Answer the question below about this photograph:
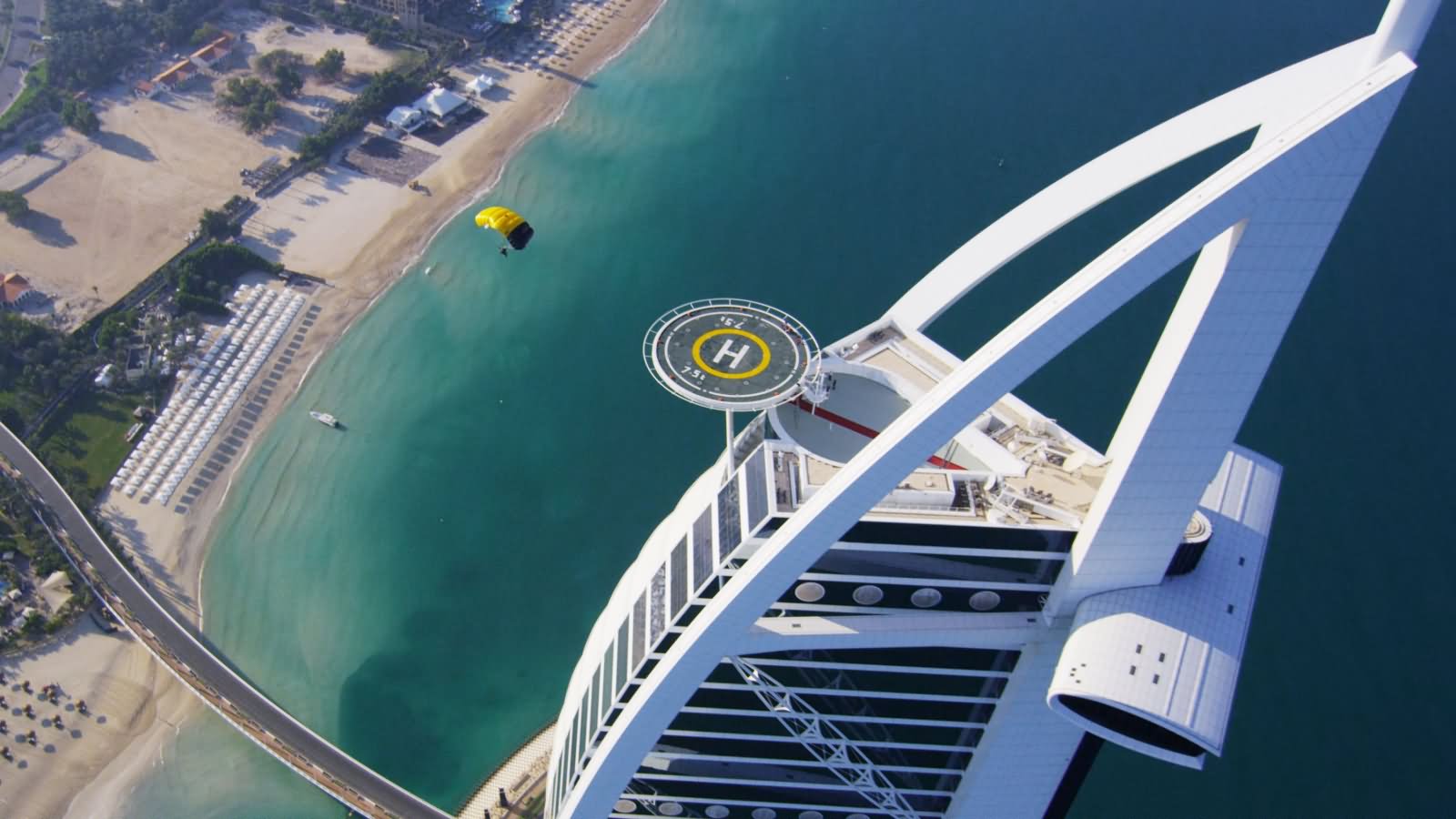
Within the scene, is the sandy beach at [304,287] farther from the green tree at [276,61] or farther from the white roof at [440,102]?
the green tree at [276,61]

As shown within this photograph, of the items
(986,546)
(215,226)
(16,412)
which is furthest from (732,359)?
(215,226)

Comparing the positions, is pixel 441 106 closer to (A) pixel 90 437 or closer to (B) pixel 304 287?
(B) pixel 304 287

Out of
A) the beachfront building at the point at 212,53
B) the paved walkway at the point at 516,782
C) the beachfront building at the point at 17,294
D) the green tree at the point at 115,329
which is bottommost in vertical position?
the paved walkway at the point at 516,782

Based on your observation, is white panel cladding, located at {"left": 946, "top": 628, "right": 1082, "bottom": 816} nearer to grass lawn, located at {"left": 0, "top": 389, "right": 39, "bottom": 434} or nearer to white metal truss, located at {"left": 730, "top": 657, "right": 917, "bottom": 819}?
white metal truss, located at {"left": 730, "top": 657, "right": 917, "bottom": 819}

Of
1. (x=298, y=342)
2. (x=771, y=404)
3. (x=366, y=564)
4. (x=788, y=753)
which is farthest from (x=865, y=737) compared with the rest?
(x=298, y=342)

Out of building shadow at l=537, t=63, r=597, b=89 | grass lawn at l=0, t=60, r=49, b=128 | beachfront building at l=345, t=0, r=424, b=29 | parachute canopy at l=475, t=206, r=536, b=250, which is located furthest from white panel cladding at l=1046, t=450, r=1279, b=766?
grass lawn at l=0, t=60, r=49, b=128

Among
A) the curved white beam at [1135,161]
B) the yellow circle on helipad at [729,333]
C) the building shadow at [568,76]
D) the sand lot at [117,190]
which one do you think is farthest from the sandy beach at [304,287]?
the curved white beam at [1135,161]
